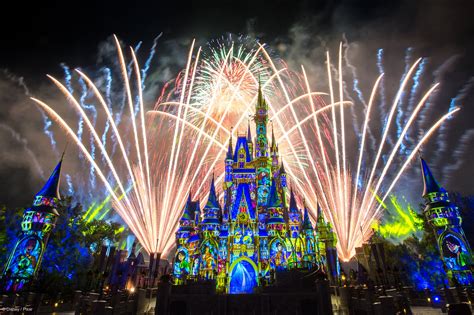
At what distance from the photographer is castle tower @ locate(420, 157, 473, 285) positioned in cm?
3195

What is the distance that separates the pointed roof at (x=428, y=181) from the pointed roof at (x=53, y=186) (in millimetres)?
51390

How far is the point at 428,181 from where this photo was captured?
39.0 meters

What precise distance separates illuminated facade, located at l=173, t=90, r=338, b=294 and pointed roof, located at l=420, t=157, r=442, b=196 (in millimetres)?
15582

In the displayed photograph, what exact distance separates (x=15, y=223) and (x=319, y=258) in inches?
1625

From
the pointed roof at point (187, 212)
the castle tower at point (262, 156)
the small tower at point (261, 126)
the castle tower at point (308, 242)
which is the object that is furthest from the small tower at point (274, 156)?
the pointed roof at point (187, 212)

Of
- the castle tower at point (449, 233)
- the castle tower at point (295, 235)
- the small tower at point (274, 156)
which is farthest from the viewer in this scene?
the small tower at point (274, 156)

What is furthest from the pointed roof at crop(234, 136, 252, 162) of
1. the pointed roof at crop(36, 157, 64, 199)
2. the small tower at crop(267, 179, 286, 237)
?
the pointed roof at crop(36, 157, 64, 199)

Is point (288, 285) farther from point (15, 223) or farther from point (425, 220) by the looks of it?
point (15, 223)

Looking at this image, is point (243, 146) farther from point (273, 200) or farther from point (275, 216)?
point (275, 216)

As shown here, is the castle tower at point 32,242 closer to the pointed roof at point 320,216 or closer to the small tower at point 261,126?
the small tower at point 261,126

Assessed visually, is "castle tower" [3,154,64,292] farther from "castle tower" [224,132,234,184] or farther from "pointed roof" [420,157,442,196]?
"pointed roof" [420,157,442,196]

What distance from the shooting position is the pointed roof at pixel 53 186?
3203 cm

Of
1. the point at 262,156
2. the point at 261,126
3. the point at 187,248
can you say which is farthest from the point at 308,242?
the point at 261,126

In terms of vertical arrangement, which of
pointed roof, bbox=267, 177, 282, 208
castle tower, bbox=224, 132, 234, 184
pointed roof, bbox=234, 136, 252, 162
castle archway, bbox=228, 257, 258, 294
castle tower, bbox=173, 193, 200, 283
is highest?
pointed roof, bbox=234, 136, 252, 162
